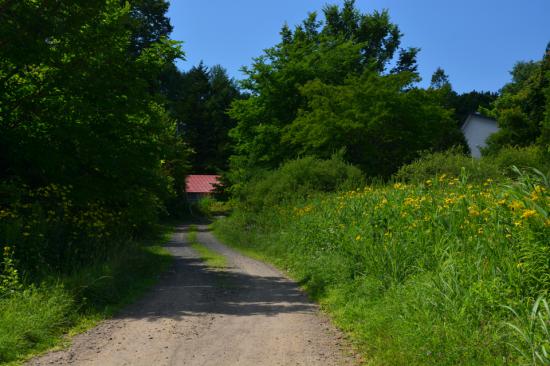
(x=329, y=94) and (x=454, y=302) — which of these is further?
(x=329, y=94)

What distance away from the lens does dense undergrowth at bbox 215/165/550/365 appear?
5.27m

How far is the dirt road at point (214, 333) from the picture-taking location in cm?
646

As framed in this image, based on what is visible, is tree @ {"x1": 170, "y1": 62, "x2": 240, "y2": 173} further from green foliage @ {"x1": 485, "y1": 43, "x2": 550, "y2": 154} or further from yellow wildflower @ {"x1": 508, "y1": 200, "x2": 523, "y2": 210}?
yellow wildflower @ {"x1": 508, "y1": 200, "x2": 523, "y2": 210}

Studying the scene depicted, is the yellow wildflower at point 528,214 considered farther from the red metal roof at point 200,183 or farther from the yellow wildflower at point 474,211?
the red metal roof at point 200,183

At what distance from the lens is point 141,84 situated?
1439 cm

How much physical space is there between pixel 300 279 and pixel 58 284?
5855 millimetres

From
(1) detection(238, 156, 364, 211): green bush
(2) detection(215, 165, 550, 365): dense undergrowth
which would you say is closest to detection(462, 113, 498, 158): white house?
(1) detection(238, 156, 364, 211): green bush

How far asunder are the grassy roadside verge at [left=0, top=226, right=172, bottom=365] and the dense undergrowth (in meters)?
3.77

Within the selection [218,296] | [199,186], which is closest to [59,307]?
[218,296]

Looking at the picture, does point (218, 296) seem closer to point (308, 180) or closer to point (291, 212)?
point (291, 212)

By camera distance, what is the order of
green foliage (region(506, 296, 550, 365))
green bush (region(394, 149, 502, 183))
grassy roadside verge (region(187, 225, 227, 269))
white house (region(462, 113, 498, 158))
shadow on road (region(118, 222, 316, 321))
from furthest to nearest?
white house (region(462, 113, 498, 158))
green bush (region(394, 149, 502, 183))
grassy roadside verge (region(187, 225, 227, 269))
shadow on road (region(118, 222, 316, 321))
green foliage (region(506, 296, 550, 365))

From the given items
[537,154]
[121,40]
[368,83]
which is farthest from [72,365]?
[368,83]

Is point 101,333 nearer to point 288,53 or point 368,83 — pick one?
point 368,83

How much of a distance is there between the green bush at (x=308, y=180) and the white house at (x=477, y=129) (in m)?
38.7
